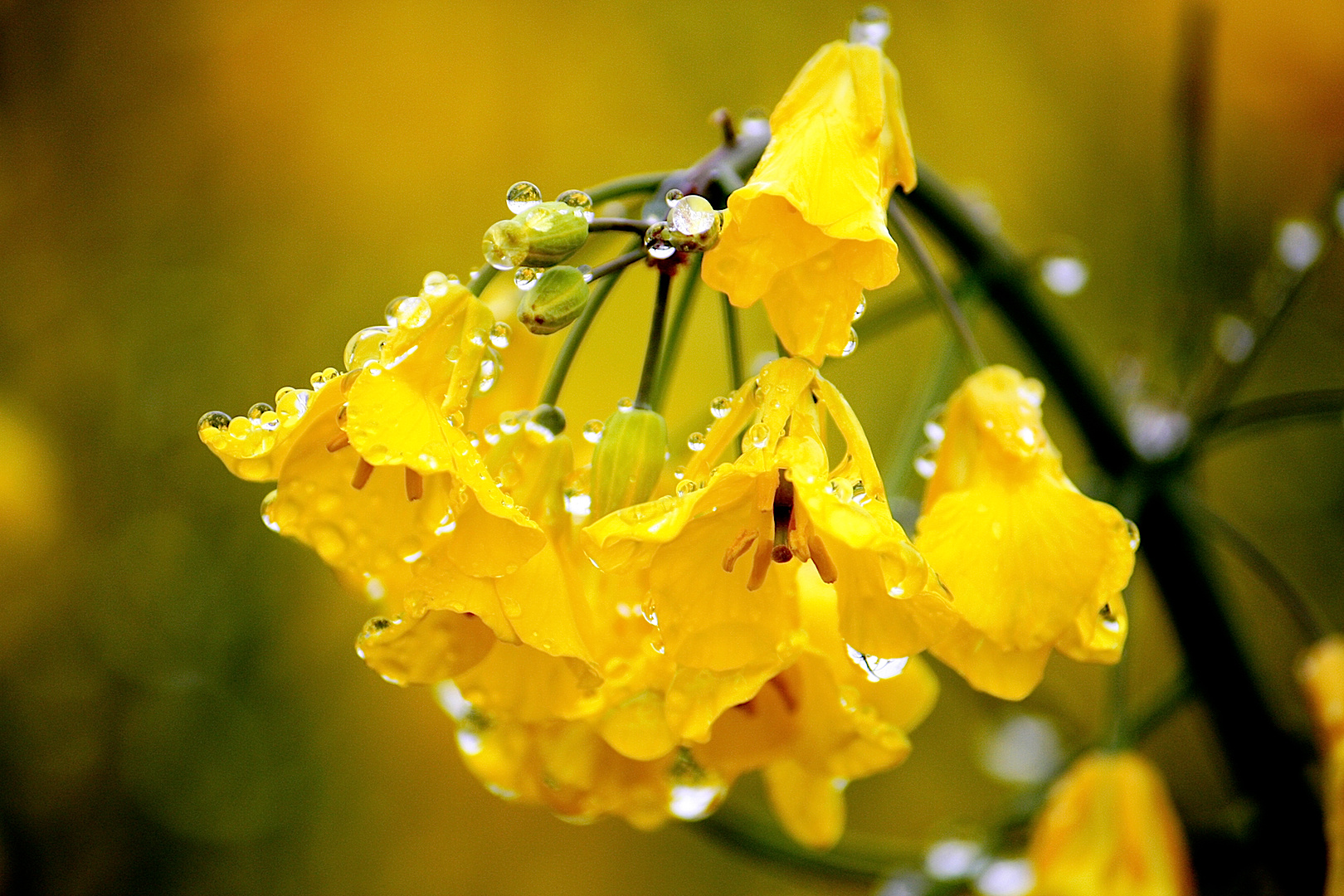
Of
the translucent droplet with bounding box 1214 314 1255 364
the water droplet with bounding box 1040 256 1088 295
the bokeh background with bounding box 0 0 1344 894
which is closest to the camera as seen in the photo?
the water droplet with bounding box 1040 256 1088 295

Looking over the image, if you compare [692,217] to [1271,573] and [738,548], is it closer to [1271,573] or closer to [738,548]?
[738,548]

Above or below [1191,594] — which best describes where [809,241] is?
above

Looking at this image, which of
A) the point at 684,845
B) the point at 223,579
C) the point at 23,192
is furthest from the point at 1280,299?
the point at 23,192

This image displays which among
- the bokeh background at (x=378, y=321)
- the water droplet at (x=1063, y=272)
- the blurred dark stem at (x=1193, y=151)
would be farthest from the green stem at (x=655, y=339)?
the bokeh background at (x=378, y=321)

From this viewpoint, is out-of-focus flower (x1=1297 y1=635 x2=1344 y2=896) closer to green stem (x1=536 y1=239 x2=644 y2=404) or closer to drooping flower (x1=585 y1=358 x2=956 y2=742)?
drooping flower (x1=585 y1=358 x2=956 y2=742)

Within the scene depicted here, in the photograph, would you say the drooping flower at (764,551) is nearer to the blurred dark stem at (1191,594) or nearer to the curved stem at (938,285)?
the curved stem at (938,285)

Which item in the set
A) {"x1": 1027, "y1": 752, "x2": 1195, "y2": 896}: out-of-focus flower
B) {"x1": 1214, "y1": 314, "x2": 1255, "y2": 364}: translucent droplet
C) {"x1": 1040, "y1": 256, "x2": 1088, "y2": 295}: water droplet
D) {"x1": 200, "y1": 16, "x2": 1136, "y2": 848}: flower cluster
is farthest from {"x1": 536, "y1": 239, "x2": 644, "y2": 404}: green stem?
{"x1": 1214, "y1": 314, "x2": 1255, "y2": 364}: translucent droplet

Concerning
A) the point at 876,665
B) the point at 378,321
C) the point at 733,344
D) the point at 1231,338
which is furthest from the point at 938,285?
the point at 378,321

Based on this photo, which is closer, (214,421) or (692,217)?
(692,217)
